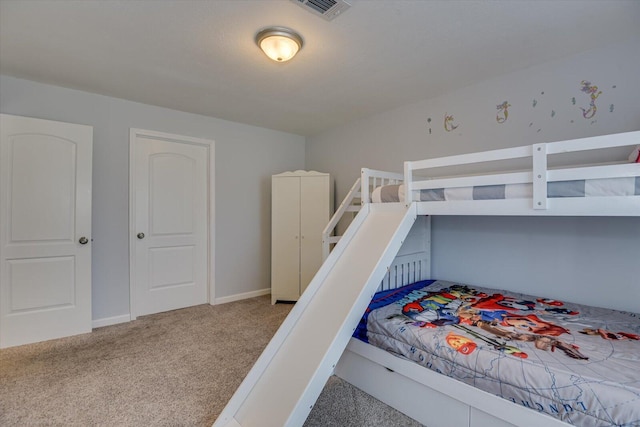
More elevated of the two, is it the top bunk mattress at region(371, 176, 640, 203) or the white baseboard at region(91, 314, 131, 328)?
the top bunk mattress at region(371, 176, 640, 203)

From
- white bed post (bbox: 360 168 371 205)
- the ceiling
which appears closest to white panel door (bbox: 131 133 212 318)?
the ceiling

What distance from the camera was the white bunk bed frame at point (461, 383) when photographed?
1299 millimetres

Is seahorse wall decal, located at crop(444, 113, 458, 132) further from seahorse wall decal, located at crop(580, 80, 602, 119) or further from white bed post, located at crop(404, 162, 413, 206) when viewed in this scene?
white bed post, located at crop(404, 162, 413, 206)

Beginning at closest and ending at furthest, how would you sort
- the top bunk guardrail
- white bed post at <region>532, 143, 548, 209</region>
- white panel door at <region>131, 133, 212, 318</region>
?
the top bunk guardrail < white bed post at <region>532, 143, 548, 209</region> < white panel door at <region>131, 133, 212, 318</region>

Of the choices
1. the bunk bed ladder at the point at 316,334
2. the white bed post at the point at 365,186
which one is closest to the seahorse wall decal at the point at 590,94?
the bunk bed ladder at the point at 316,334

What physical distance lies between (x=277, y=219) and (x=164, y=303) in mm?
1608

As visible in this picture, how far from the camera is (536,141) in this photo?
2.34 m

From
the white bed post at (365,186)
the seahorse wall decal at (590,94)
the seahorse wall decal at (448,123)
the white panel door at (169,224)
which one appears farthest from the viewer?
the white panel door at (169,224)

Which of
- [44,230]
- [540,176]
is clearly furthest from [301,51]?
[44,230]

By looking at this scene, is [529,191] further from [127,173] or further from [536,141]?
[127,173]

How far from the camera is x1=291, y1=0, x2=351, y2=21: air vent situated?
1.63 metres

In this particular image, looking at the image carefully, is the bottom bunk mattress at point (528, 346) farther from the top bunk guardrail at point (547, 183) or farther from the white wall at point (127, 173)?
the white wall at point (127, 173)

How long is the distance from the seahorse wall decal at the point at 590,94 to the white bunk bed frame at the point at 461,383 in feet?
2.76

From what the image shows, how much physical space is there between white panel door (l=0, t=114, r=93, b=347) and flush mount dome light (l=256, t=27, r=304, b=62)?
2.05 metres
